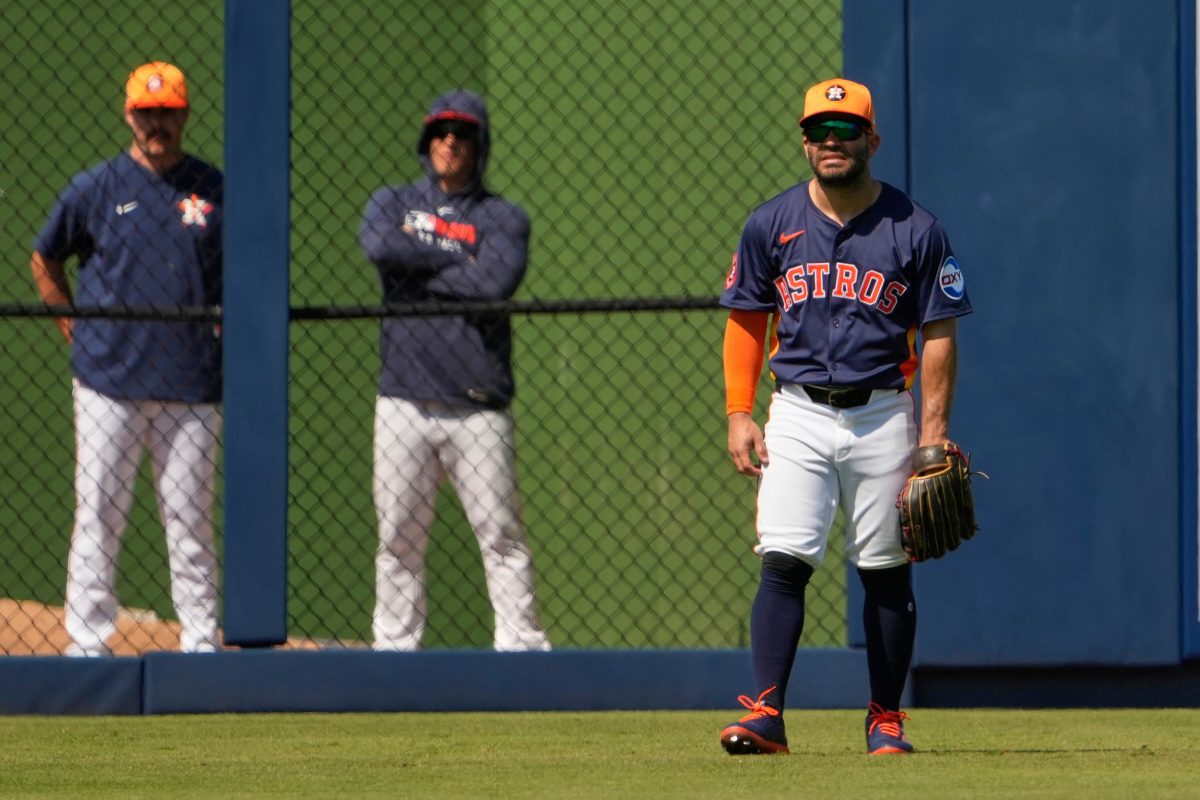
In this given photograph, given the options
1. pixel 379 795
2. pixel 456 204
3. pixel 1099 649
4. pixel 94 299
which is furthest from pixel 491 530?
pixel 379 795

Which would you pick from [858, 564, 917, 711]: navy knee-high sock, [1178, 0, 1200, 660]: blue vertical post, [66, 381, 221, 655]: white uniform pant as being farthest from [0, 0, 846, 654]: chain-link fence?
[858, 564, 917, 711]: navy knee-high sock

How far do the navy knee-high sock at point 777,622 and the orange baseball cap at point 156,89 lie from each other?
123 inches

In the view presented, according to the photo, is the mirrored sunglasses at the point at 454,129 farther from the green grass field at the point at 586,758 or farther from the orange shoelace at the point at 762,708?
the orange shoelace at the point at 762,708

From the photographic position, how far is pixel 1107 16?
22.0 feet

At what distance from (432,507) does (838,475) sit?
2.37 metres

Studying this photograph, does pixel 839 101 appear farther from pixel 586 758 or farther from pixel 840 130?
pixel 586 758

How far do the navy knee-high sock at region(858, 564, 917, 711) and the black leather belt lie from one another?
459mm

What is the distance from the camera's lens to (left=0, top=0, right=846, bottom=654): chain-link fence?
325 inches

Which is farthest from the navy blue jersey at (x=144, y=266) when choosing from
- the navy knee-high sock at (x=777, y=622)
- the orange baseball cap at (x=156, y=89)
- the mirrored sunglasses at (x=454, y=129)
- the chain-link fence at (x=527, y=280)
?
the navy knee-high sock at (x=777, y=622)

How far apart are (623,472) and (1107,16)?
2982mm

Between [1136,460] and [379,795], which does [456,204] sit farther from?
[379,795]

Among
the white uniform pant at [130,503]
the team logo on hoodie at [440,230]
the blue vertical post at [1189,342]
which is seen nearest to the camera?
the blue vertical post at [1189,342]

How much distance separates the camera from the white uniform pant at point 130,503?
22.5 ft

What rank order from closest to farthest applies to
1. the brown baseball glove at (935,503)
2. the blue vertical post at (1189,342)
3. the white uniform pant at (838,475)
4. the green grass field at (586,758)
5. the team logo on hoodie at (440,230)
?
the green grass field at (586,758)
the brown baseball glove at (935,503)
the white uniform pant at (838,475)
the blue vertical post at (1189,342)
the team logo on hoodie at (440,230)
